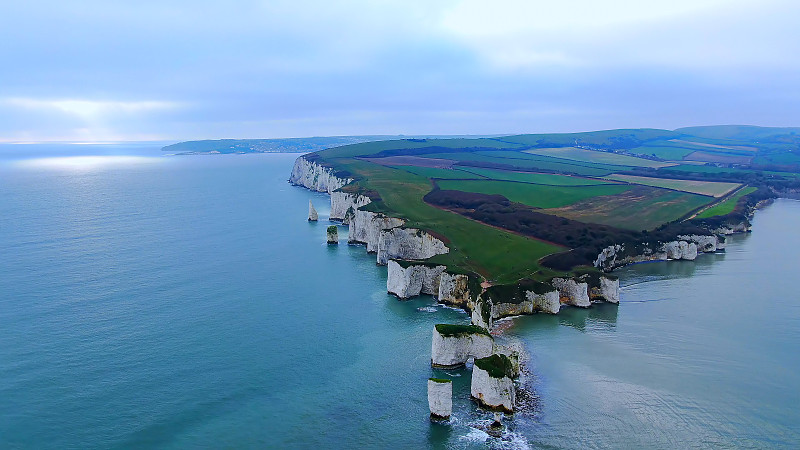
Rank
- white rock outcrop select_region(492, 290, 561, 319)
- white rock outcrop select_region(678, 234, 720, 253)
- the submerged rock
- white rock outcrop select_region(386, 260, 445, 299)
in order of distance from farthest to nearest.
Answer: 1. the submerged rock
2. white rock outcrop select_region(678, 234, 720, 253)
3. white rock outcrop select_region(386, 260, 445, 299)
4. white rock outcrop select_region(492, 290, 561, 319)

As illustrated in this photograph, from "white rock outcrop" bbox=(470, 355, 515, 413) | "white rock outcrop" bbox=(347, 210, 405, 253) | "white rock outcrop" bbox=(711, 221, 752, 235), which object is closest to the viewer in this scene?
"white rock outcrop" bbox=(470, 355, 515, 413)

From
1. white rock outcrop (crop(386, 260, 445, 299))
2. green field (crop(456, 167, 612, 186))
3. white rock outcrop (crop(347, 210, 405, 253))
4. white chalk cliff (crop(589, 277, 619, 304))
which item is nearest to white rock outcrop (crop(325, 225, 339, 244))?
white rock outcrop (crop(347, 210, 405, 253))

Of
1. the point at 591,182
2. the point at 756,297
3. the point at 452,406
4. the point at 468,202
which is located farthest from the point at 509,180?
the point at 452,406

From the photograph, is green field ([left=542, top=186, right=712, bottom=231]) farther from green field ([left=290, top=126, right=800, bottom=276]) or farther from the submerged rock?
the submerged rock

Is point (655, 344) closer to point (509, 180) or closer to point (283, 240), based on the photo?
point (283, 240)

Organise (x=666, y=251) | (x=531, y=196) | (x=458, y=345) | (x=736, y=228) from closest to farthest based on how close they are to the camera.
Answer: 1. (x=458, y=345)
2. (x=666, y=251)
3. (x=736, y=228)
4. (x=531, y=196)

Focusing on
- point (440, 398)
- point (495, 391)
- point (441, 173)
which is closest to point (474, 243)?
point (495, 391)

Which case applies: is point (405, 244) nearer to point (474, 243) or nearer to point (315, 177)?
point (474, 243)
